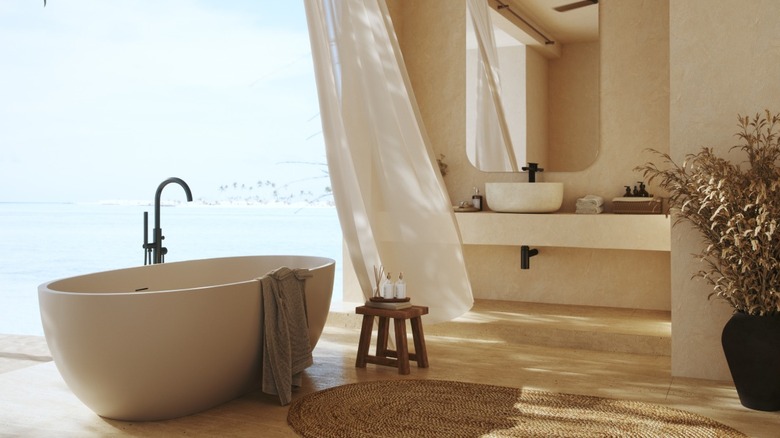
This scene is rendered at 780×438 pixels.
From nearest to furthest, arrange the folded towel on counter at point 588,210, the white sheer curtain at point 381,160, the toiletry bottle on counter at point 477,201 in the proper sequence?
the white sheer curtain at point 381,160, the folded towel on counter at point 588,210, the toiletry bottle on counter at point 477,201

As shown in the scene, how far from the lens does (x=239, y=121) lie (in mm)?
16391

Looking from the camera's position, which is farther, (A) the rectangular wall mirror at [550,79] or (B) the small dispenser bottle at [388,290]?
(A) the rectangular wall mirror at [550,79]

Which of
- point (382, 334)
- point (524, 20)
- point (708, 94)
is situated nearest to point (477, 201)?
point (524, 20)

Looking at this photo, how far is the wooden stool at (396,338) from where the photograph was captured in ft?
12.8

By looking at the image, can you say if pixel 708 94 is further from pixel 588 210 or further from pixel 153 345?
pixel 153 345

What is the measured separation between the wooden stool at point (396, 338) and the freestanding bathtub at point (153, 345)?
775mm

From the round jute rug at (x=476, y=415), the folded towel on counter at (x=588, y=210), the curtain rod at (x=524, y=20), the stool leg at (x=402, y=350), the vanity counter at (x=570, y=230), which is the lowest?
the round jute rug at (x=476, y=415)

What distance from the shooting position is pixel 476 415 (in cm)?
313

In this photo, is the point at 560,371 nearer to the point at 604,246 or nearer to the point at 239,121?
the point at 604,246

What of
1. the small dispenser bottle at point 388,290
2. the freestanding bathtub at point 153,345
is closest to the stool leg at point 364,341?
the small dispenser bottle at point 388,290

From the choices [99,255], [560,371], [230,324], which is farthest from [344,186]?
[99,255]

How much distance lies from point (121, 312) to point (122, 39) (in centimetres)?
1401

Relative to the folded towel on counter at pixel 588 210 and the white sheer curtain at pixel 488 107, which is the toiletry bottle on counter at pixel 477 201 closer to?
the white sheer curtain at pixel 488 107

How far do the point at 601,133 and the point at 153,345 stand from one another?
353cm
